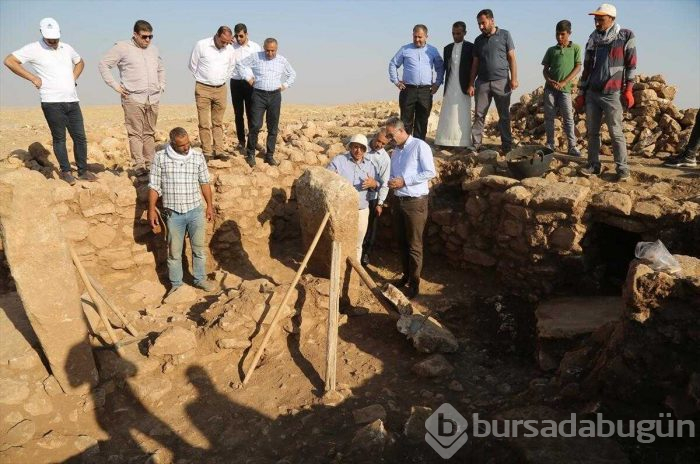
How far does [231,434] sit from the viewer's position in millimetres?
4062

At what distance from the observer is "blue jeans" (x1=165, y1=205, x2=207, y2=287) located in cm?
563

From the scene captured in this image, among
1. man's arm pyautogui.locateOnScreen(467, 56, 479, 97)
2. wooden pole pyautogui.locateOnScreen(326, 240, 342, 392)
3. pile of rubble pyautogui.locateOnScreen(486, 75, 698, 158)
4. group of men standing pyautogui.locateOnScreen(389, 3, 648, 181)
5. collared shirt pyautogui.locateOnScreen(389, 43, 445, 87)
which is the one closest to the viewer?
wooden pole pyautogui.locateOnScreen(326, 240, 342, 392)

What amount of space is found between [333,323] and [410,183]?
1975 mm

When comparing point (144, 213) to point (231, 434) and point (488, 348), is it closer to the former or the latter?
point (231, 434)

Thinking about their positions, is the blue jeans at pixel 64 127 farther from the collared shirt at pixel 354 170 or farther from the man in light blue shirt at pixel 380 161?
the man in light blue shirt at pixel 380 161

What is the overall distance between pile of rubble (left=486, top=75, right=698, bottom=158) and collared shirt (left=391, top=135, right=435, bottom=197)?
3908mm

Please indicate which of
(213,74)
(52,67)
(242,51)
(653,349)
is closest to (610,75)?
(653,349)

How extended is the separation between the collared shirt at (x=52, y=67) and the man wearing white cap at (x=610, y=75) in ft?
21.8

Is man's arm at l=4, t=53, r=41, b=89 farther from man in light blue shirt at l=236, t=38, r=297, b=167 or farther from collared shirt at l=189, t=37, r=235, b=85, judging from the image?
man in light blue shirt at l=236, t=38, r=297, b=167

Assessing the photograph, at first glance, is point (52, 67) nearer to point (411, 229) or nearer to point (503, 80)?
point (411, 229)

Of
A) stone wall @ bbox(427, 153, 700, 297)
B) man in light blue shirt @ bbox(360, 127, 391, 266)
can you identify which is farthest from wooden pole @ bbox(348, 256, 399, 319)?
stone wall @ bbox(427, 153, 700, 297)

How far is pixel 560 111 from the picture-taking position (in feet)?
24.4

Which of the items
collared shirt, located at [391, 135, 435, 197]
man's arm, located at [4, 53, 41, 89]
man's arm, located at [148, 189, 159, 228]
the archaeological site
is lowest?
the archaeological site

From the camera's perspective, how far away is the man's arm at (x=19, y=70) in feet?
18.7
